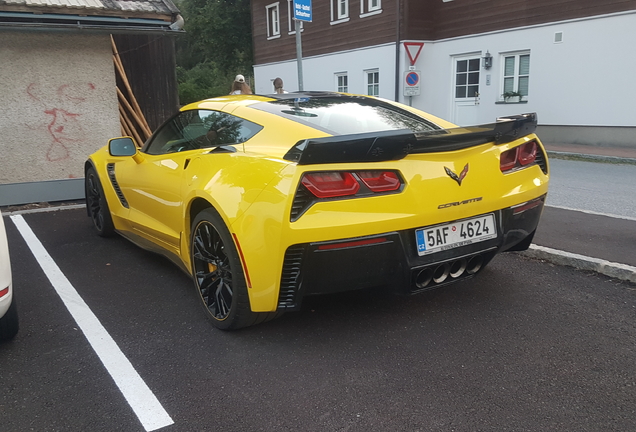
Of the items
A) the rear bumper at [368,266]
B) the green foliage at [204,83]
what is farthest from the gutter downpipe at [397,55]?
the green foliage at [204,83]

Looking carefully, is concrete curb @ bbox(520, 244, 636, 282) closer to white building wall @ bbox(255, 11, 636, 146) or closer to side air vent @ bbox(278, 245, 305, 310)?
side air vent @ bbox(278, 245, 305, 310)

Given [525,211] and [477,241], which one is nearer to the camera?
[477,241]

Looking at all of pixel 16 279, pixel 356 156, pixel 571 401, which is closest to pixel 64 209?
pixel 16 279

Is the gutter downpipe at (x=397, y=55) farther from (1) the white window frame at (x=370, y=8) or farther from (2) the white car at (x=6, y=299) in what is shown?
(2) the white car at (x=6, y=299)

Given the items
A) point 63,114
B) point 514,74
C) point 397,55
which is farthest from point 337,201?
point 397,55

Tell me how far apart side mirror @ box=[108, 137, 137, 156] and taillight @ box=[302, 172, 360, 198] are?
7.37 feet

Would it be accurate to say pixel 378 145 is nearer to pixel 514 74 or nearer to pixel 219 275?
pixel 219 275

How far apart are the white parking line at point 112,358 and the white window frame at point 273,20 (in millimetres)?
21926

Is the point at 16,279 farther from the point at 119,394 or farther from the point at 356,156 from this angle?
the point at 356,156

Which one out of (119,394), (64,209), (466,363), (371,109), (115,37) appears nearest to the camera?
(119,394)

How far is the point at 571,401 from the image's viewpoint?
2.46m

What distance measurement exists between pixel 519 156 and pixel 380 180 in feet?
3.46

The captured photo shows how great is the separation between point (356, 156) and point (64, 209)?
567 centimetres

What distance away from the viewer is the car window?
3.51 meters
